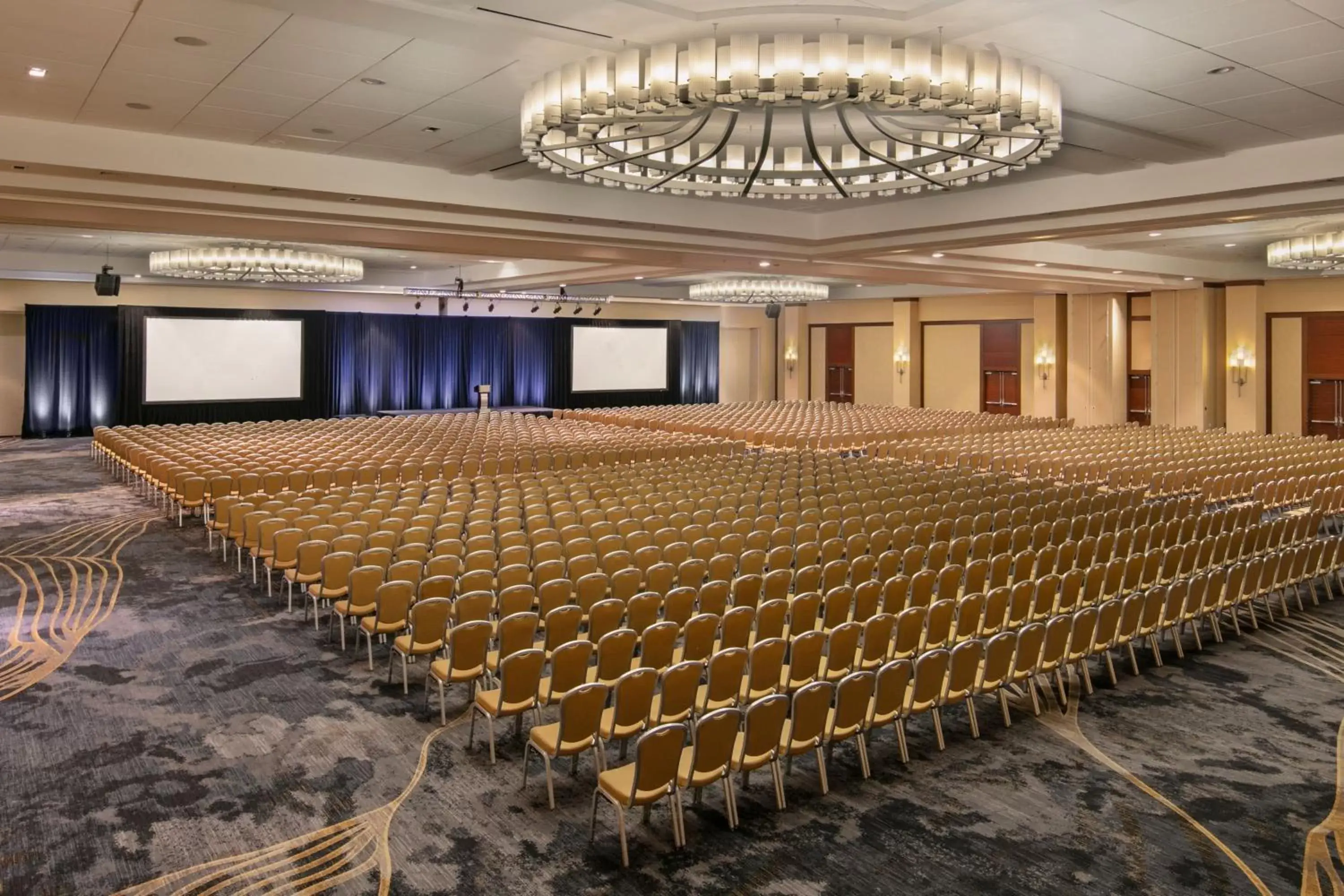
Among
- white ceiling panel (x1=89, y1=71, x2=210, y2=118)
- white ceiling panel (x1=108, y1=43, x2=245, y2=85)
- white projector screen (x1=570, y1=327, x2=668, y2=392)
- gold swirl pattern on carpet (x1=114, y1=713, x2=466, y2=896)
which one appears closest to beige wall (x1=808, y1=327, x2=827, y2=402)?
white projector screen (x1=570, y1=327, x2=668, y2=392)

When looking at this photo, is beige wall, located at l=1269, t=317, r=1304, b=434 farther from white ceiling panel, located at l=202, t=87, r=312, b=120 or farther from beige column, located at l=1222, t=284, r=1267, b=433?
white ceiling panel, located at l=202, t=87, r=312, b=120

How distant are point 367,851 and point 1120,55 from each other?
7892mm

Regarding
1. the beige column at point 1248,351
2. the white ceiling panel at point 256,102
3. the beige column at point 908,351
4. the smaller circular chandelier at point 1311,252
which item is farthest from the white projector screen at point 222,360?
the beige column at point 1248,351

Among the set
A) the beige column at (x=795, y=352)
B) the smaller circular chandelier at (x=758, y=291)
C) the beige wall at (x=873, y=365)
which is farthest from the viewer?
the beige column at (x=795, y=352)

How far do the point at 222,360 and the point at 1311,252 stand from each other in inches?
1147

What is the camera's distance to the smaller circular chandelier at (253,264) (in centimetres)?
2119

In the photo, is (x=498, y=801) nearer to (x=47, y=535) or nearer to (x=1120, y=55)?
(x=1120, y=55)

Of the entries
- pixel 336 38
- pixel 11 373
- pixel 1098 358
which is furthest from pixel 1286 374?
pixel 11 373

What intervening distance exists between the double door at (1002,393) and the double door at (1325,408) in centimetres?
820

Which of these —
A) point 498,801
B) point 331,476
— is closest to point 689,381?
point 331,476

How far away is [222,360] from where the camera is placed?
2961 centimetres

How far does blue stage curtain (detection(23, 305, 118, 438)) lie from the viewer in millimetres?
26641

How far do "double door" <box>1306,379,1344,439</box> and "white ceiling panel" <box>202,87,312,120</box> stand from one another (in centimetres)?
2659

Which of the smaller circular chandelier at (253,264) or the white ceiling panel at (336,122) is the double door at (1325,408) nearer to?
the white ceiling panel at (336,122)
